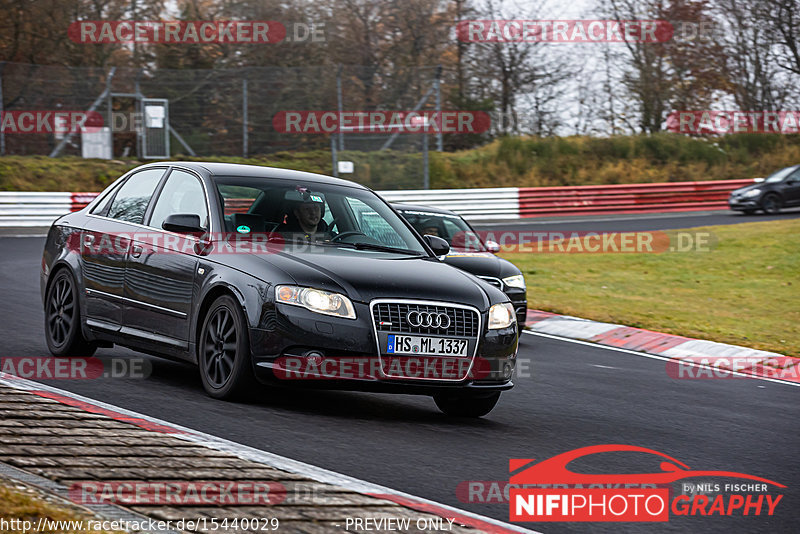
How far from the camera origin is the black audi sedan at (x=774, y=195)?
3183cm

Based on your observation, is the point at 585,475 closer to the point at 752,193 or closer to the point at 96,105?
the point at 96,105

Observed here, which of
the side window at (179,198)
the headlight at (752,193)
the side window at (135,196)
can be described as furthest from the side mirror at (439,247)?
the headlight at (752,193)

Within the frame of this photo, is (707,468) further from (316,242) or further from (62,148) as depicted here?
(62,148)

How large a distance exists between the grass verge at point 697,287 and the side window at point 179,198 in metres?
7.77

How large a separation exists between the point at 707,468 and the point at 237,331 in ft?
9.81

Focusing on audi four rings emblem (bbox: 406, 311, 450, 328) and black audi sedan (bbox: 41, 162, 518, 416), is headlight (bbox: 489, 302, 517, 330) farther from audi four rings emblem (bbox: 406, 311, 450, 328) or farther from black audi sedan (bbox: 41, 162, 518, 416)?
audi four rings emblem (bbox: 406, 311, 450, 328)

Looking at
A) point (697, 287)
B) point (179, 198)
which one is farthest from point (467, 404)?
point (697, 287)

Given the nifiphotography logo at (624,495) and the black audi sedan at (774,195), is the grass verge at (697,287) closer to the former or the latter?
the black audi sedan at (774,195)

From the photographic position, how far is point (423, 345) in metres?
6.72

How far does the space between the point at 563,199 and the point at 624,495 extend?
91.2 ft

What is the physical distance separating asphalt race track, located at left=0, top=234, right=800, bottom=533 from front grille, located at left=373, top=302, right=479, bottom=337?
0.62 meters

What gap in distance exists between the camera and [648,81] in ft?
124

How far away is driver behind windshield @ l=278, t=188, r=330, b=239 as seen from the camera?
7.59m

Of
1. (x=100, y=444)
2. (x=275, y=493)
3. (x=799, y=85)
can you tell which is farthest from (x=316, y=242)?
(x=799, y=85)
